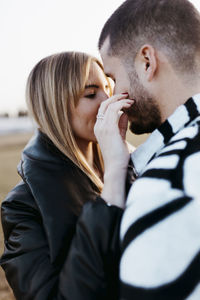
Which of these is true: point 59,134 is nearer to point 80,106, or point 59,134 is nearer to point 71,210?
point 80,106

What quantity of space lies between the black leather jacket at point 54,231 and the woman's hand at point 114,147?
0.44ft

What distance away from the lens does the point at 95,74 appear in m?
2.66

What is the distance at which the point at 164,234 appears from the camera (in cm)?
95

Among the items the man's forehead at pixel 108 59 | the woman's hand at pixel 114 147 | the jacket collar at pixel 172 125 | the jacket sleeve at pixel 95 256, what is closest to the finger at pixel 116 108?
the woman's hand at pixel 114 147

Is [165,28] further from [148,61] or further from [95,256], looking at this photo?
[95,256]

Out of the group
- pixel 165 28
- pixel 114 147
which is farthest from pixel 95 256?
pixel 165 28

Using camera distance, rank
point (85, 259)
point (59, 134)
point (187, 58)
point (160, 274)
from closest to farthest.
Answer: point (160, 274), point (85, 259), point (187, 58), point (59, 134)

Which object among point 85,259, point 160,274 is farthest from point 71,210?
point 160,274

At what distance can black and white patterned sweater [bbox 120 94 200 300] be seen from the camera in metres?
0.93

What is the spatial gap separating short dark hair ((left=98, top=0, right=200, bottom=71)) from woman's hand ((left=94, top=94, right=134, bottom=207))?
34 cm

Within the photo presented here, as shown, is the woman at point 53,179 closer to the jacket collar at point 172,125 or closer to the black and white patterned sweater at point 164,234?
the black and white patterned sweater at point 164,234

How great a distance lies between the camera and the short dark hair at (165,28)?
1.67 meters

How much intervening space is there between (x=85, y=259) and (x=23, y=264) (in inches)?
27.7

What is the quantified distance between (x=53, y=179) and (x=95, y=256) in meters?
0.85
